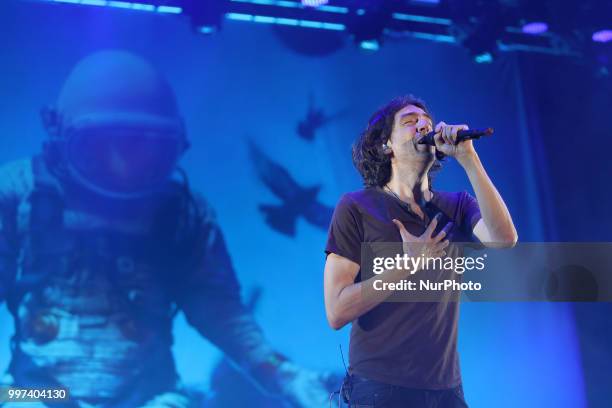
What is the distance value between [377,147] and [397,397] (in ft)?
2.04

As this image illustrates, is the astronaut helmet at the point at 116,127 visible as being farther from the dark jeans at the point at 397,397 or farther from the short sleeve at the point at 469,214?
the dark jeans at the point at 397,397

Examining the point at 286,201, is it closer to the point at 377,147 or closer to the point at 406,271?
the point at 377,147

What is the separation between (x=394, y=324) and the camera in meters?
1.33

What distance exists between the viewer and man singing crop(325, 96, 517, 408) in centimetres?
129

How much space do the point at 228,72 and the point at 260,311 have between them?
4.29 feet

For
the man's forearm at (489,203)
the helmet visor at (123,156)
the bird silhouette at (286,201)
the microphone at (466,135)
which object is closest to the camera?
the microphone at (466,135)

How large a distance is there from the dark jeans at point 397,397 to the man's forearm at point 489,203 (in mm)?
362

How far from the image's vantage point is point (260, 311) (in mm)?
3150

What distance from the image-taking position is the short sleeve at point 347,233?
1.37 m

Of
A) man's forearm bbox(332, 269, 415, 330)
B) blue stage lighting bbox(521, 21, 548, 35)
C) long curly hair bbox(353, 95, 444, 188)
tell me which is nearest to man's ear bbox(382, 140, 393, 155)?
long curly hair bbox(353, 95, 444, 188)

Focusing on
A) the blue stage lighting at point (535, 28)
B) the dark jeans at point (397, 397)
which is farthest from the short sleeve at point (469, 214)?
the blue stage lighting at point (535, 28)

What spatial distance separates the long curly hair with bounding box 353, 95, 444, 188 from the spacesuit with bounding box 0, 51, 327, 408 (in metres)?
1.73

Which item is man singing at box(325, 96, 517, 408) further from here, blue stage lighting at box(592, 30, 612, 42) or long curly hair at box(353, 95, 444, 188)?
blue stage lighting at box(592, 30, 612, 42)

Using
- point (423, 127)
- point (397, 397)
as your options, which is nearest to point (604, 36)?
point (423, 127)
